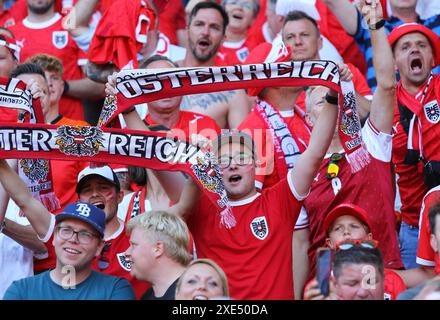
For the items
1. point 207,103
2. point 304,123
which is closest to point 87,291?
point 304,123

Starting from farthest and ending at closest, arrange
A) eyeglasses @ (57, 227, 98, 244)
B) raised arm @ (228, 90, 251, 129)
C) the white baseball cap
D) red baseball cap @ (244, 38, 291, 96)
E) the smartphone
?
raised arm @ (228, 90, 251, 129)
red baseball cap @ (244, 38, 291, 96)
the white baseball cap
eyeglasses @ (57, 227, 98, 244)
the smartphone

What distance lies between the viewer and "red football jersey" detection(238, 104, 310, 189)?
750 cm

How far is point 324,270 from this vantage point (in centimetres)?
554

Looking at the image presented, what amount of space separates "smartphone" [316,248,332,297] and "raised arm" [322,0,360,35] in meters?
3.88

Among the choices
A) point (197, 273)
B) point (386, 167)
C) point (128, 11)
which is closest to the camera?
point (197, 273)

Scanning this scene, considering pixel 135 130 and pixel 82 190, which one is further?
pixel 82 190

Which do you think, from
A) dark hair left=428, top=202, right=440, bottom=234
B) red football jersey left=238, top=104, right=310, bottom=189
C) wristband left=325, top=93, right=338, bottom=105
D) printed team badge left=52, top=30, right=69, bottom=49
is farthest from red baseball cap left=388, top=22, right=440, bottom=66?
printed team badge left=52, top=30, right=69, bottom=49

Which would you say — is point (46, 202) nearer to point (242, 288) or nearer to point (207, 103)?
point (242, 288)

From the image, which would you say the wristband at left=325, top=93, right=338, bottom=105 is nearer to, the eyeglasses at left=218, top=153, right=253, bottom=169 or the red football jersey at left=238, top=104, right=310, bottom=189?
the eyeglasses at left=218, top=153, right=253, bottom=169

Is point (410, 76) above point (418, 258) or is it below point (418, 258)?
above

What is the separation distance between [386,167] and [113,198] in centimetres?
181

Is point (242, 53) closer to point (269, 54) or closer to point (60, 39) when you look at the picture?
point (60, 39)

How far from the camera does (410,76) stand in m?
7.70

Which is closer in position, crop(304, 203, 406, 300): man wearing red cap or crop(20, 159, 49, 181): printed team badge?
crop(304, 203, 406, 300): man wearing red cap
